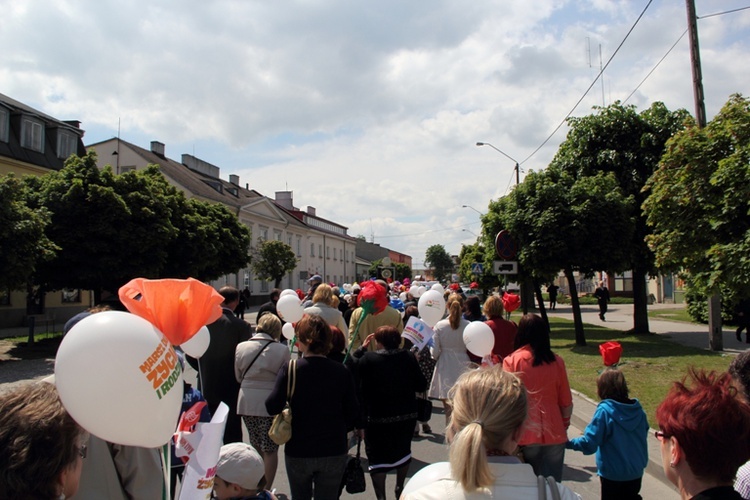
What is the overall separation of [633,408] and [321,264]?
64852mm

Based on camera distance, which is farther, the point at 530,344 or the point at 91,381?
the point at 530,344

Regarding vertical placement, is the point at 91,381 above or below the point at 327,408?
above

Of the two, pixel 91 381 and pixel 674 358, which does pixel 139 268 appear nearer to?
pixel 674 358

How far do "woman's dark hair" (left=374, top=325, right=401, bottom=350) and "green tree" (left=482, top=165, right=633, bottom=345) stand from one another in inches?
478

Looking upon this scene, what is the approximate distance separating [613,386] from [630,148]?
1629cm

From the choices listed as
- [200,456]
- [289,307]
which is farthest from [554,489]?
[289,307]

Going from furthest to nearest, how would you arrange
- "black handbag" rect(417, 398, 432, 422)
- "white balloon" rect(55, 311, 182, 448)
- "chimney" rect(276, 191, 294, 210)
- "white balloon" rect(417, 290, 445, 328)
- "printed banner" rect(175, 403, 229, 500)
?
"chimney" rect(276, 191, 294, 210)
"white balloon" rect(417, 290, 445, 328)
"black handbag" rect(417, 398, 432, 422)
"printed banner" rect(175, 403, 229, 500)
"white balloon" rect(55, 311, 182, 448)

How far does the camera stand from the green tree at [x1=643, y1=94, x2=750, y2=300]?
25.1ft

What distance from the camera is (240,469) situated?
2.90 meters

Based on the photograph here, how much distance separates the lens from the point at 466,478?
1.91 meters

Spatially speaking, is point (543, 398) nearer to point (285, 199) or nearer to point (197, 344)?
point (197, 344)

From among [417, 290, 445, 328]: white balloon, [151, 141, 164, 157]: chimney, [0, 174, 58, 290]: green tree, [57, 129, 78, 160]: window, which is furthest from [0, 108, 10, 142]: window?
[417, 290, 445, 328]: white balloon

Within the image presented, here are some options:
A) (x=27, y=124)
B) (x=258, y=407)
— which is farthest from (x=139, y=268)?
(x=258, y=407)

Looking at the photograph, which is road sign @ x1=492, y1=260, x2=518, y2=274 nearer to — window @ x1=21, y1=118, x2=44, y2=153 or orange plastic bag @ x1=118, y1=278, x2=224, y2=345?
orange plastic bag @ x1=118, y1=278, x2=224, y2=345
